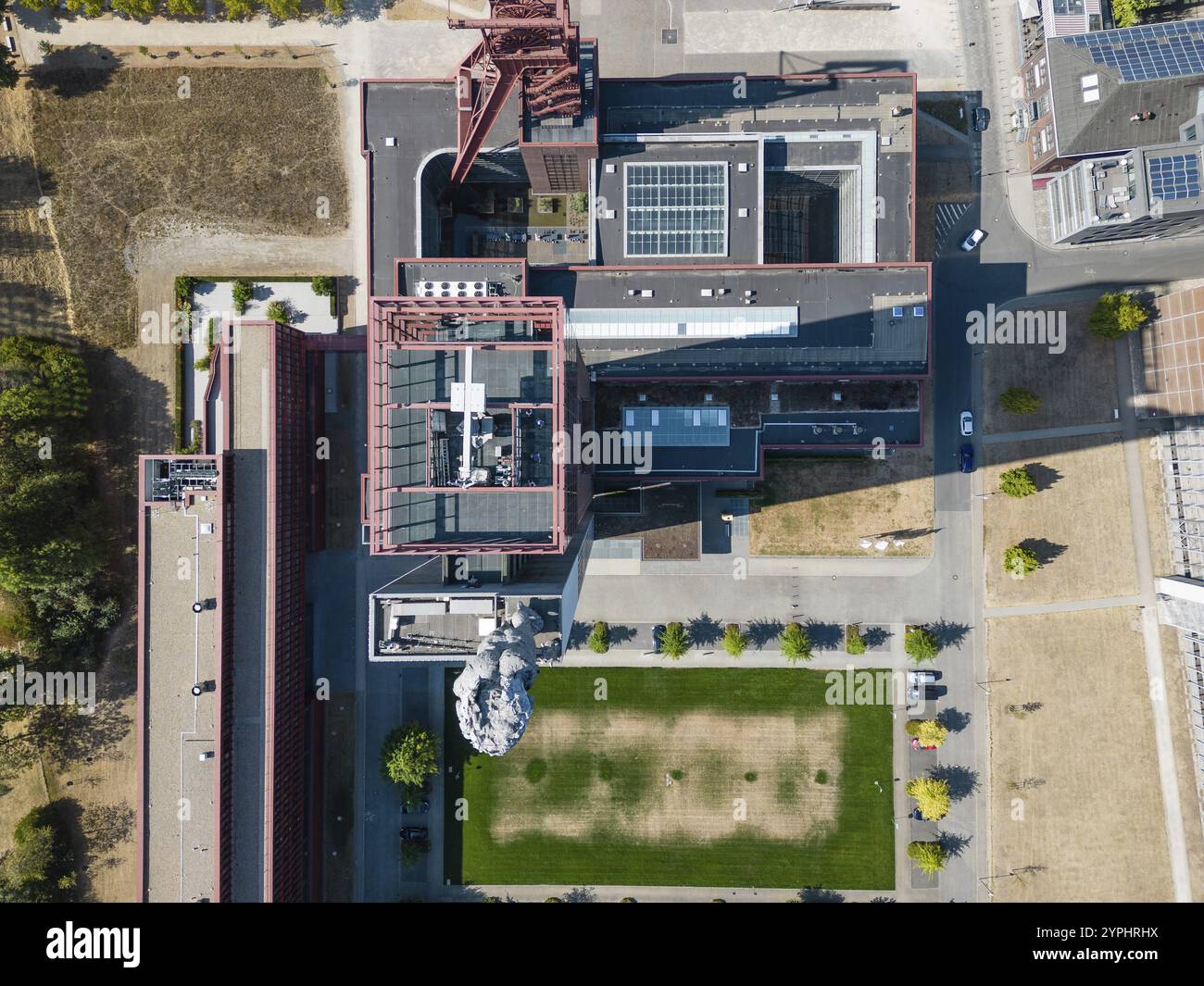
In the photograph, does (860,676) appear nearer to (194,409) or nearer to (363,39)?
(194,409)

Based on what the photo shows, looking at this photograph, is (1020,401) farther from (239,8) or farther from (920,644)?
(239,8)

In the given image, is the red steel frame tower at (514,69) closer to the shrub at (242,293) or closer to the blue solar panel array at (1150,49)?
the shrub at (242,293)

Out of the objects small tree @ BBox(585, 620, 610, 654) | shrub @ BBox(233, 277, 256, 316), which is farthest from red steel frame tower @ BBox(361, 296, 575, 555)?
shrub @ BBox(233, 277, 256, 316)

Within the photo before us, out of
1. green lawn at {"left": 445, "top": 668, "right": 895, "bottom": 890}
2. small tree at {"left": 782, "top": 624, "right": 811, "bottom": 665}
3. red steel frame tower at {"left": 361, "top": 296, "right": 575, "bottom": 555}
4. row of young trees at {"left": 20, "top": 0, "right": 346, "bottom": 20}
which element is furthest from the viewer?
green lawn at {"left": 445, "top": 668, "right": 895, "bottom": 890}

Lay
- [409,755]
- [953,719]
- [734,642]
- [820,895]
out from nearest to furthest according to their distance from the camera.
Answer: [409,755] < [734,642] < [820,895] < [953,719]

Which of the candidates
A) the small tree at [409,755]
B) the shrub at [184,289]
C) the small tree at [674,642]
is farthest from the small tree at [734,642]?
the shrub at [184,289]

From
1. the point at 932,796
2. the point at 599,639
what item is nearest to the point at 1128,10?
the point at 932,796

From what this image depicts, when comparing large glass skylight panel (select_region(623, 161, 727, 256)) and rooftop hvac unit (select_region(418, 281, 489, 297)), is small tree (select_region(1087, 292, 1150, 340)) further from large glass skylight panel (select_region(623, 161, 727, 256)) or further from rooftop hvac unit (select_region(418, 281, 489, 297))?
rooftop hvac unit (select_region(418, 281, 489, 297))
